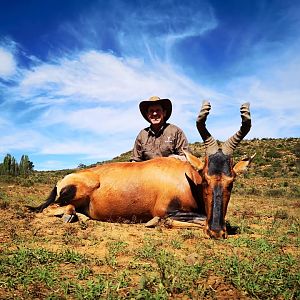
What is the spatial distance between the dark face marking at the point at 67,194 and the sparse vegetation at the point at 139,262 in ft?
1.26

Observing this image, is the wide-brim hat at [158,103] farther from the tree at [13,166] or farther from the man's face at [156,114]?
the tree at [13,166]

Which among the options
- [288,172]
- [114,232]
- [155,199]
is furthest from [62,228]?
[288,172]

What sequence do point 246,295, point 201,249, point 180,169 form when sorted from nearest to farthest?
point 246,295 → point 201,249 → point 180,169

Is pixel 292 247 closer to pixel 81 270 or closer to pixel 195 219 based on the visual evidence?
pixel 195 219

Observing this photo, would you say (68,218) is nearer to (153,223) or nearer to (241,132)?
(153,223)

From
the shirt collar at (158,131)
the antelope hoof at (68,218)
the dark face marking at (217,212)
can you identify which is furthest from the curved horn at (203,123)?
the antelope hoof at (68,218)

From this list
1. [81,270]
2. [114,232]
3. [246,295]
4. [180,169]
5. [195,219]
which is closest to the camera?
[246,295]

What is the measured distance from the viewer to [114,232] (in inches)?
205

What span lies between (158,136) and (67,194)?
238cm

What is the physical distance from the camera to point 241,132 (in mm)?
5547

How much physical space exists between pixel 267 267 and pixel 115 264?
145cm

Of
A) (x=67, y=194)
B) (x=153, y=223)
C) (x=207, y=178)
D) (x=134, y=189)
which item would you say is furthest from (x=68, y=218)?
(x=207, y=178)

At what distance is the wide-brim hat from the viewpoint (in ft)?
26.0

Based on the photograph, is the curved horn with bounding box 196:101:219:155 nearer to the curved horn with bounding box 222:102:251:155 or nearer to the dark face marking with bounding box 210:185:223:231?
the curved horn with bounding box 222:102:251:155
